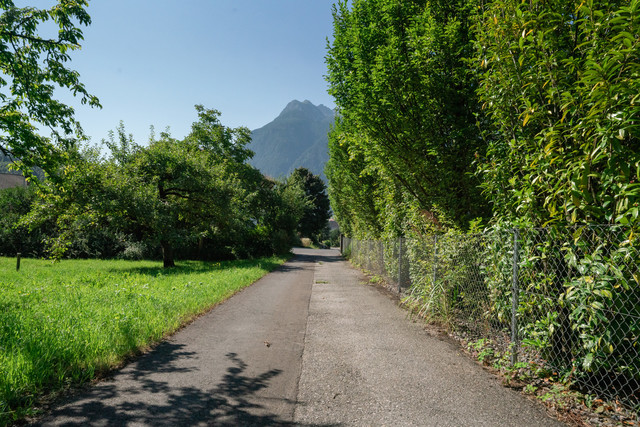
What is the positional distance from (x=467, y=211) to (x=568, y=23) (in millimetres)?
3727

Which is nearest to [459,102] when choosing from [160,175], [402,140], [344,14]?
[402,140]

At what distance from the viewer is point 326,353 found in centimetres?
501

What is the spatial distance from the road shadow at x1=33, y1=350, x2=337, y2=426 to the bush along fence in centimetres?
281

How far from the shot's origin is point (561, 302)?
3303mm

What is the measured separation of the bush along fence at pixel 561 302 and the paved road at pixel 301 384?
610mm

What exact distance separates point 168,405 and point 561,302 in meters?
3.96

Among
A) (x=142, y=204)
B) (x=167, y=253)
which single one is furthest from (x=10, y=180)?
(x=142, y=204)

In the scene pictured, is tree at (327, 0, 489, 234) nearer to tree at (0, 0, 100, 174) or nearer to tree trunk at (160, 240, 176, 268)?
tree at (0, 0, 100, 174)

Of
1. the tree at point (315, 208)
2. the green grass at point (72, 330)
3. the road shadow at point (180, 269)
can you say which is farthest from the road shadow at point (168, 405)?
the tree at point (315, 208)

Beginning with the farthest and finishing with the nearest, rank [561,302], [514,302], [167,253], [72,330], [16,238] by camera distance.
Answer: [16,238] < [167,253] < [72,330] < [514,302] < [561,302]

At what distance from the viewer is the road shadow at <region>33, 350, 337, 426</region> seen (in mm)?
3031

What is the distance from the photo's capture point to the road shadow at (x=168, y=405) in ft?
9.95

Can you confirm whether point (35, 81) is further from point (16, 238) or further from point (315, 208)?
point (315, 208)

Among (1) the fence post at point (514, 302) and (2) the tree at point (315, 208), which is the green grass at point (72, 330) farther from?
(2) the tree at point (315, 208)
